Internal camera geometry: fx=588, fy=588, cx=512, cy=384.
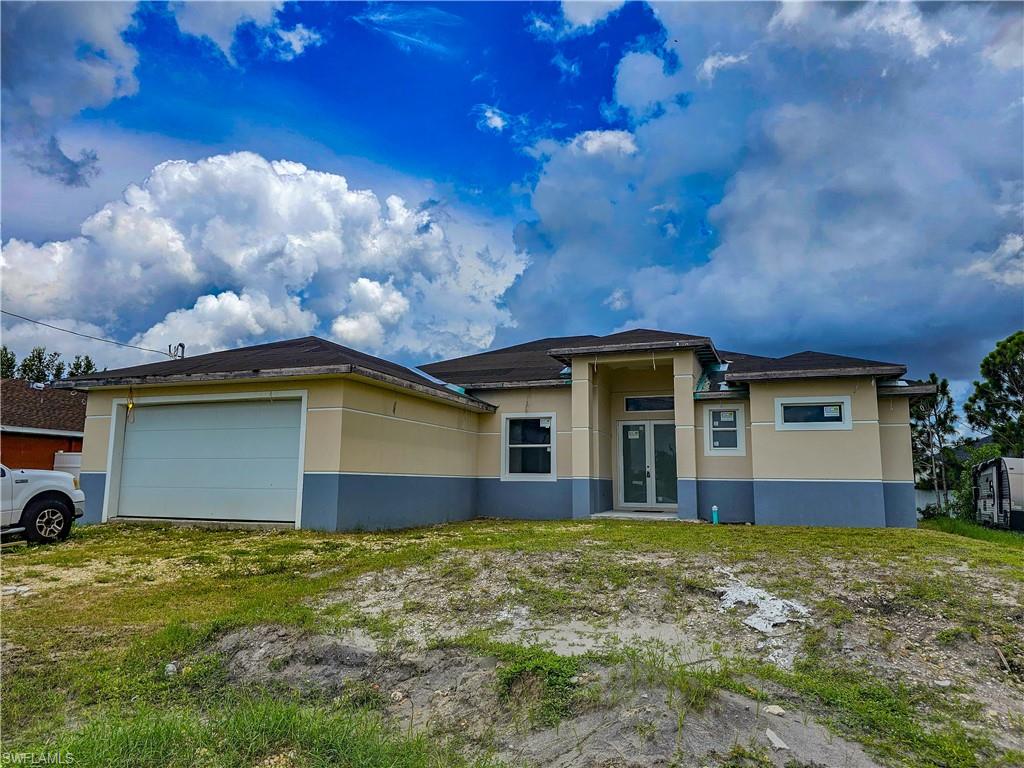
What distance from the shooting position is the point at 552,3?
1041 cm

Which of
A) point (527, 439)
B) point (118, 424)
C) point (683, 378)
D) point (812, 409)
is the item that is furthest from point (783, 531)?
point (118, 424)

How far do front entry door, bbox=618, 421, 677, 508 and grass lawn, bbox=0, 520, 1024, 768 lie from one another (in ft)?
22.2

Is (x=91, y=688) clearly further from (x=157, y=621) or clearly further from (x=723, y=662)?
(x=723, y=662)

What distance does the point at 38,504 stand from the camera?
8.82m

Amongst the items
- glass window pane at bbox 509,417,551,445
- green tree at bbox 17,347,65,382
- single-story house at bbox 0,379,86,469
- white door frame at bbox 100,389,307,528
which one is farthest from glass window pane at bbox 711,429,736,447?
green tree at bbox 17,347,65,382

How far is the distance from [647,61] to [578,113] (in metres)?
2.10

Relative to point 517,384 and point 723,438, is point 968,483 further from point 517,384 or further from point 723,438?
point 517,384

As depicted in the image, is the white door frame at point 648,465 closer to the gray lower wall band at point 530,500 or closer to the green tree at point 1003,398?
the gray lower wall band at point 530,500

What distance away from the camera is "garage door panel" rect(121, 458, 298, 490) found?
34.5ft

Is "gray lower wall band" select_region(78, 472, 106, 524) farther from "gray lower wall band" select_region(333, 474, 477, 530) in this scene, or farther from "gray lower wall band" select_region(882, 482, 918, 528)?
"gray lower wall band" select_region(882, 482, 918, 528)

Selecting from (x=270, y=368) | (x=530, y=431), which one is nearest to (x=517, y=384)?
(x=530, y=431)

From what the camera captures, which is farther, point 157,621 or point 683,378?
point 683,378

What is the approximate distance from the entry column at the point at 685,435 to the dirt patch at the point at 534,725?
9.59m

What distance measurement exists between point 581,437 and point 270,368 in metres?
6.78
